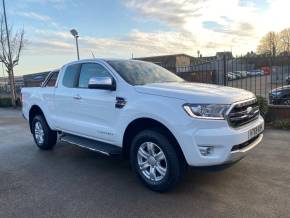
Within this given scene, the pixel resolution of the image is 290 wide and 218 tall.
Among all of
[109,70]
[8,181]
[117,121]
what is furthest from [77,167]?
[109,70]

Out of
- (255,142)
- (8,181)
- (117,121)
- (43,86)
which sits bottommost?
(8,181)

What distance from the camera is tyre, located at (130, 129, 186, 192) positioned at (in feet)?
12.6

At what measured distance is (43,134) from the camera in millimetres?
6617

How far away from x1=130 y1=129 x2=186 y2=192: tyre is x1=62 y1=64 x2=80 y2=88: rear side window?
199cm

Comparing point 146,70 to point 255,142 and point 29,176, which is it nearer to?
point 255,142

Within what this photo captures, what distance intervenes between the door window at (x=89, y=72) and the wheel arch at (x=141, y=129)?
1042 mm

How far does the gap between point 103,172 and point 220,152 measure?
2.19m

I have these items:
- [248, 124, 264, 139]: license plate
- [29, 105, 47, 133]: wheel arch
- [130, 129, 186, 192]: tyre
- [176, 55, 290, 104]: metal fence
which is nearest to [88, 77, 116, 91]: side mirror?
[130, 129, 186, 192]: tyre

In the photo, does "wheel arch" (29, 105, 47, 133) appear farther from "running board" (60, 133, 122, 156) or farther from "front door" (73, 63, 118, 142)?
"front door" (73, 63, 118, 142)

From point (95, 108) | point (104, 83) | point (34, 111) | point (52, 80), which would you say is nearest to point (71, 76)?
point (52, 80)

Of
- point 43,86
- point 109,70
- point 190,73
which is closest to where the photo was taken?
point 109,70

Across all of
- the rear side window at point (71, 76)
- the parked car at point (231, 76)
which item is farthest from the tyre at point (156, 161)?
the parked car at point (231, 76)

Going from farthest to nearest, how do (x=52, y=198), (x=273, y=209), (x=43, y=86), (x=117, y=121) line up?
(x=43, y=86)
(x=117, y=121)
(x=52, y=198)
(x=273, y=209)

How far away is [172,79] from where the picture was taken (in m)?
5.17
